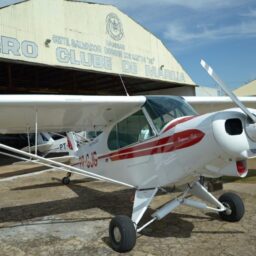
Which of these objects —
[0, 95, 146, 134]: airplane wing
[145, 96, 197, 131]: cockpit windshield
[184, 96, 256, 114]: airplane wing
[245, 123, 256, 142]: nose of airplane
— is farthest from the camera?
[184, 96, 256, 114]: airplane wing

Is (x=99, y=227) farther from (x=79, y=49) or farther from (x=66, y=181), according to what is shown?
(x=79, y=49)

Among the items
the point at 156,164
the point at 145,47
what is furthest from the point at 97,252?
the point at 145,47

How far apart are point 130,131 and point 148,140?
2.03ft

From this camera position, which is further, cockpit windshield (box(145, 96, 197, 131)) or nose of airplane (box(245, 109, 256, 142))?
cockpit windshield (box(145, 96, 197, 131))

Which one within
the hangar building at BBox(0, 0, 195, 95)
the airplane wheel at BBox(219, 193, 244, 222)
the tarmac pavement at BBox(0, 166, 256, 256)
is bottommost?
the tarmac pavement at BBox(0, 166, 256, 256)

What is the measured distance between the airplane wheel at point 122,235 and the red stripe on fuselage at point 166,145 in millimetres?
1075

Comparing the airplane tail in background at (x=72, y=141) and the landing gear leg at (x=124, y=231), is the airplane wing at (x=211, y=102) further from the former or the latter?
the airplane tail in background at (x=72, y=141)

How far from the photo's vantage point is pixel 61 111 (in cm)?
618

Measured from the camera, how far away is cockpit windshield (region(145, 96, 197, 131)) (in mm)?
5370

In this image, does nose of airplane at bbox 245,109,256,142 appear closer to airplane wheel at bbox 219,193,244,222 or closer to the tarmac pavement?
the tarmac pavement

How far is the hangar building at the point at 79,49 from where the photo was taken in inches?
453

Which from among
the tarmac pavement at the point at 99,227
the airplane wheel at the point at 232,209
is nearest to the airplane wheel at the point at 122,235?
the tarmac pavement at the point at 99,227

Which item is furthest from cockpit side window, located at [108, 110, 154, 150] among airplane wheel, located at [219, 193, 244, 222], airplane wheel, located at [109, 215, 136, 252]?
airplane wheel, located at [219, 193, 244, 222]

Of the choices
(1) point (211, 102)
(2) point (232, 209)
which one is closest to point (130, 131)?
(2) point (232, 209)
